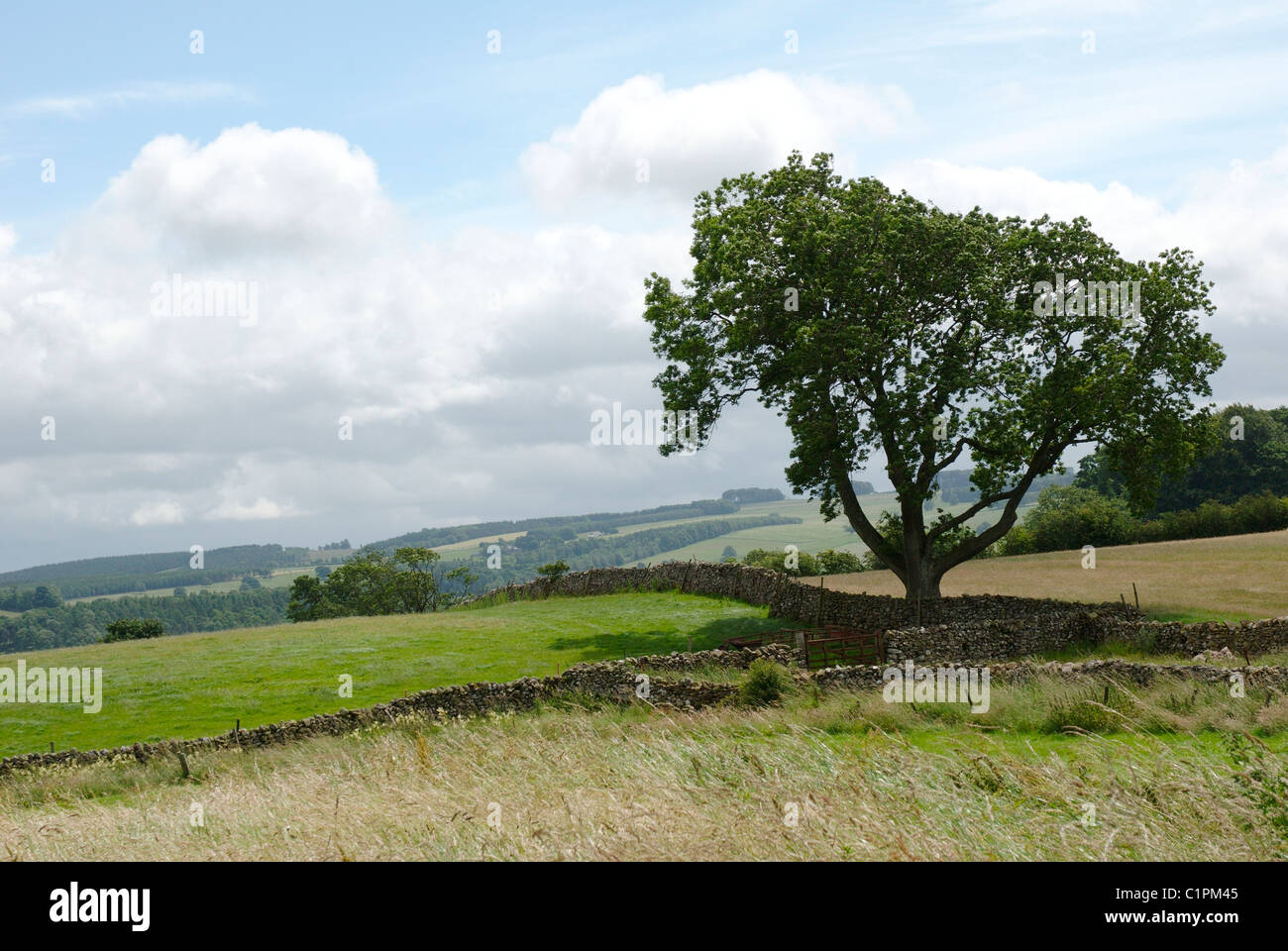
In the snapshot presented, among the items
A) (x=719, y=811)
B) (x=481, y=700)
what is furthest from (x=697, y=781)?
(x=481, y=700)

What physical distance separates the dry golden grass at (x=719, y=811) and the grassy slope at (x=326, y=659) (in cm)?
1368

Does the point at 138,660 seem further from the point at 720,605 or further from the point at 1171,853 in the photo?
the point at 1171,853

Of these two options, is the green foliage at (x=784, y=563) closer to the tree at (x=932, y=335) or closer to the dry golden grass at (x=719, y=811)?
the tree at (x=932, y=335)

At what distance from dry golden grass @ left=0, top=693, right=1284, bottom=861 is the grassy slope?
13.7 metres

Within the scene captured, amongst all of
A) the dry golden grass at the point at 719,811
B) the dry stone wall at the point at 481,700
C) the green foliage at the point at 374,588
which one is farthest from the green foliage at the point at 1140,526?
the dry golden grass at the point at 719,811

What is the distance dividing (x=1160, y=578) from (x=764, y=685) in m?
28.4

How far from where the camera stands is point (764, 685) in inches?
817

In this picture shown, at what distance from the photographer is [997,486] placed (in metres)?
31.5

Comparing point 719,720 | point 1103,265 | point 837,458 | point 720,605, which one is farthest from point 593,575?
point 719,720

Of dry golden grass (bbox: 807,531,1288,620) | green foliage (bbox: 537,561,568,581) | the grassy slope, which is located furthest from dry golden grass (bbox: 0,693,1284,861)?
green foliage (bbox: 537,561,568,581)

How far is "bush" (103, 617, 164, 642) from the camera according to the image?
2140 inches

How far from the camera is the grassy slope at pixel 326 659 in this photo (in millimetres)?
25641
